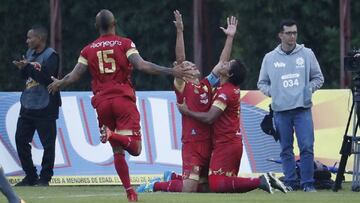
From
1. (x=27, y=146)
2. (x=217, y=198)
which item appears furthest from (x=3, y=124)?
(x=217, y=198)

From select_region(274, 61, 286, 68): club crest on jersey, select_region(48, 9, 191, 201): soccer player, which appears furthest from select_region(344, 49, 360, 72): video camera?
select_region(48, 9, 191, 201): soccer player

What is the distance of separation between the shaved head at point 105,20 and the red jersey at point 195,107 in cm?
199

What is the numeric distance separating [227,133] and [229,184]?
0.65m

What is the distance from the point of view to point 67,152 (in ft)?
70.9

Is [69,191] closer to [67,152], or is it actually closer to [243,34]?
[67,152]

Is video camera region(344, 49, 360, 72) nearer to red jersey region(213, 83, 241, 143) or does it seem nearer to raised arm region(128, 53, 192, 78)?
red jersey region(213, 83, 241, 143)

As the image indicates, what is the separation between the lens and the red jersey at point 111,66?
52.2 ft

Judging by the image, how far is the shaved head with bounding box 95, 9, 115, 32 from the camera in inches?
632

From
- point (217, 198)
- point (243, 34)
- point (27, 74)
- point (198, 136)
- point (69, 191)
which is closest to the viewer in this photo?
point (217, 198)

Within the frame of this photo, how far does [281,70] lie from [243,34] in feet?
38.6

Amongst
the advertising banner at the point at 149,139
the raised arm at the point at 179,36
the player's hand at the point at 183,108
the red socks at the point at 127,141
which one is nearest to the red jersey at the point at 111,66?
the red socks at the point at 127,141

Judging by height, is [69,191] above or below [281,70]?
below

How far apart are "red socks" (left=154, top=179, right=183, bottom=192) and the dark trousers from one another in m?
3.16

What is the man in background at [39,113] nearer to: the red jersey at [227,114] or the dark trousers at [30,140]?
the dark trousers at [30,140]
